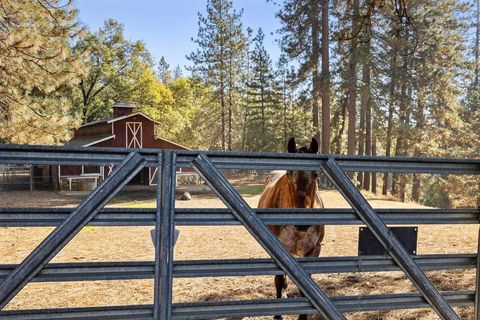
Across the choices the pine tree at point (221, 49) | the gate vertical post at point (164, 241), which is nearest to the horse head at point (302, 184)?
the gate vertical post at point (164, 241)

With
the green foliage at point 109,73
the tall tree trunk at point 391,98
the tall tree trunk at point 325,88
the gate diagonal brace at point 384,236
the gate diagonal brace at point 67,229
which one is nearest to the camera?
the gate diagonal brace at point 67,229

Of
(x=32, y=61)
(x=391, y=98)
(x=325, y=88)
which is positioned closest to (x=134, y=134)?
(x=325, y=88)

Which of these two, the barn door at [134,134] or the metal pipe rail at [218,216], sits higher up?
the barn door at [134,134]

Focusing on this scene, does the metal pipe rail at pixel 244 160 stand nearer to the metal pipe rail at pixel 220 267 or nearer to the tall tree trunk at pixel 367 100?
the metal pipe rail at pixel 220 267

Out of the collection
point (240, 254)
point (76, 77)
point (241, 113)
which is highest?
point (241, 113)

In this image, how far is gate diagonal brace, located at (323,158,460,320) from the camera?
2.49 meters

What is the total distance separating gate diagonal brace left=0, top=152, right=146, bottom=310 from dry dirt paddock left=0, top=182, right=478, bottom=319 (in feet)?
10.2

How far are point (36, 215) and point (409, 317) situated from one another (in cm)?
411

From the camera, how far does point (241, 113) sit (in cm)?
4972

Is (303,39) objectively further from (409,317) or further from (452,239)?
(409,317)

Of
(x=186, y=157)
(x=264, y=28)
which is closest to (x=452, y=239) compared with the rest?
(x=186, y=157)

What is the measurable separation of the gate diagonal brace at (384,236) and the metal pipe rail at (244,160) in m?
0.10

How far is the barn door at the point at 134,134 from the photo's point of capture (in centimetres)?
2520

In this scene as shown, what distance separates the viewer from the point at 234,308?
2428 mm
